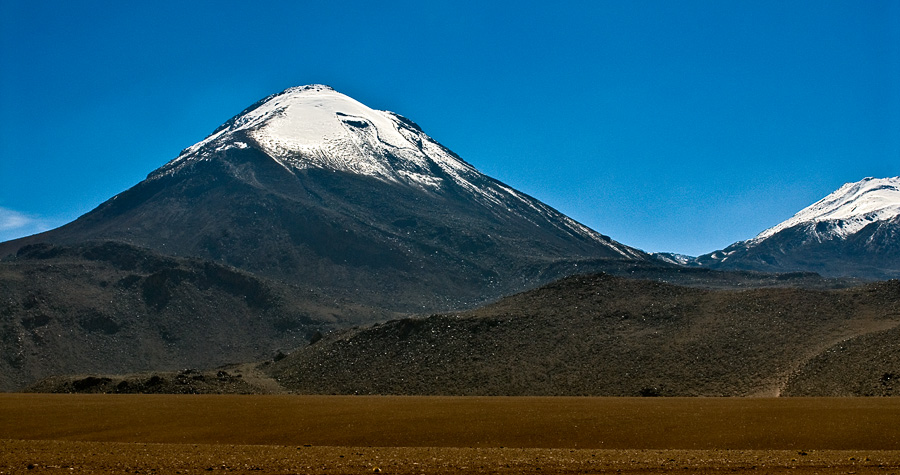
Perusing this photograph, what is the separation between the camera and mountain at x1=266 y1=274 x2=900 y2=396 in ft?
225

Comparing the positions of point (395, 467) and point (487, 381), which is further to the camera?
point (487, 381)

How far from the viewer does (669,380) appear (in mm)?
70188

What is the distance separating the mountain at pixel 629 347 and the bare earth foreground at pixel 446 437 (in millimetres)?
18197

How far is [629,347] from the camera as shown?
78688 millimetres

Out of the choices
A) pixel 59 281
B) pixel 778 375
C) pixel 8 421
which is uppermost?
pixel 59 281

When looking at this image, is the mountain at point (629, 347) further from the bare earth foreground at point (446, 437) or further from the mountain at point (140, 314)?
the mountain at point (140, 314)

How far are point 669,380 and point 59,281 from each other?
13066cm

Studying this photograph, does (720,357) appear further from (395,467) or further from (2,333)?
(2,333)

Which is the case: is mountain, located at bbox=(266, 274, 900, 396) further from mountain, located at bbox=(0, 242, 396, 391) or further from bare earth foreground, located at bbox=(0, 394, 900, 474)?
mountain, located at bbox=(0, 242, 396, 391)

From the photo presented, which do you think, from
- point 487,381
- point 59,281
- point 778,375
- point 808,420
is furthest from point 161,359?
point 808,420

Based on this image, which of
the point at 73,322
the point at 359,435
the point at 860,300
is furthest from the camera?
the point at 73,322

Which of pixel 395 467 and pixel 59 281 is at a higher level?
pixel 59 281

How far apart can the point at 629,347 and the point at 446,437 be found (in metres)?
45.6

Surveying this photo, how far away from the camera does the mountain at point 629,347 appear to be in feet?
225
